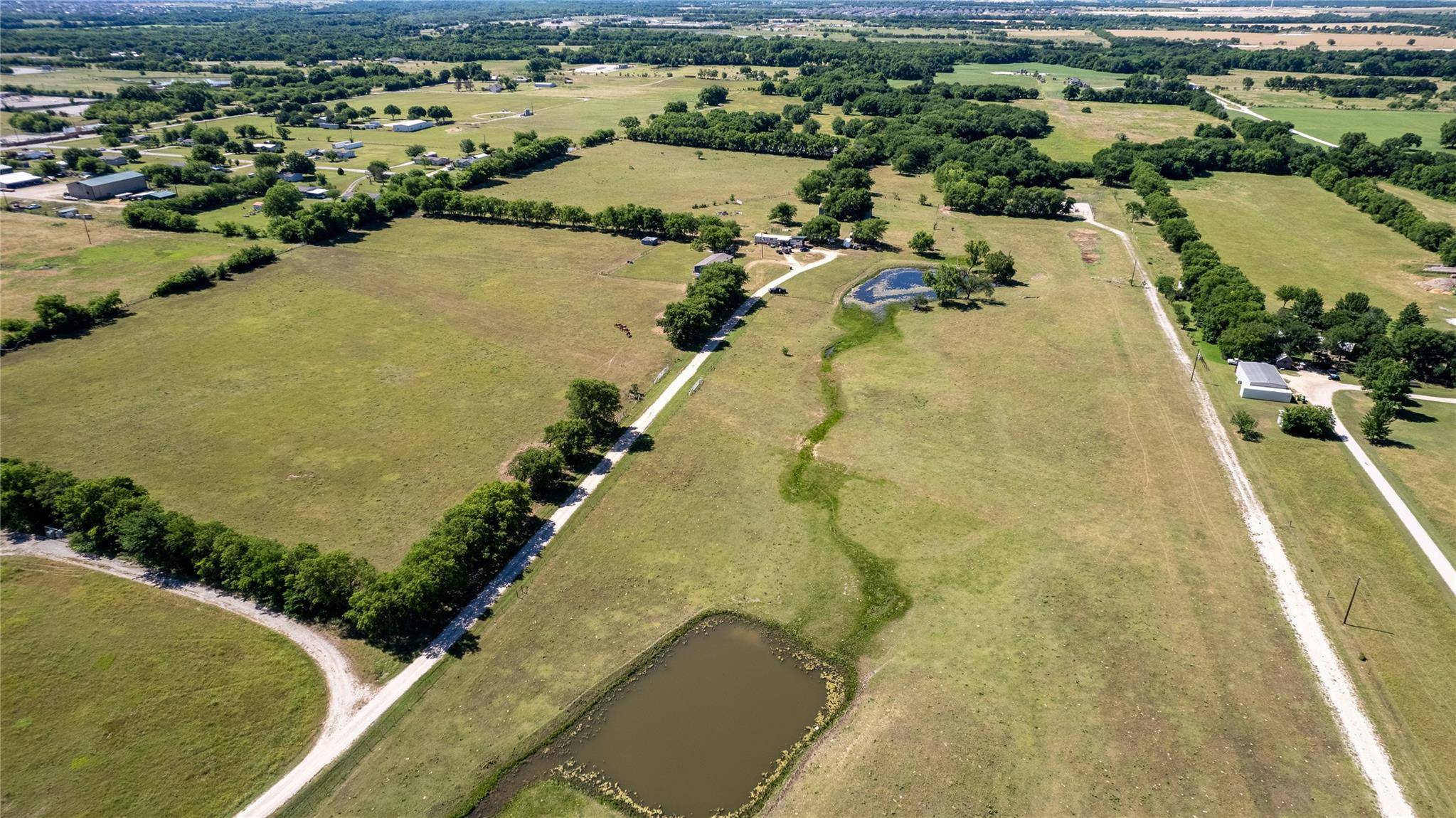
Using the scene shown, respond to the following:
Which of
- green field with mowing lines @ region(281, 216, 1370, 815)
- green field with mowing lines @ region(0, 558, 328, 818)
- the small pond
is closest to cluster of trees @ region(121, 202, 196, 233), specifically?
green field with mowing lines @ region(0, 558, 328, 818)

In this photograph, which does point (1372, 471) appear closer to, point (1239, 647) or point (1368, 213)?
point (1239, 647)

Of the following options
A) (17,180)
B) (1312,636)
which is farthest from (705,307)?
(17,180)

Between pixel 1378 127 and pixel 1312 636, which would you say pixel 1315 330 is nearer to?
pixel 1312 636

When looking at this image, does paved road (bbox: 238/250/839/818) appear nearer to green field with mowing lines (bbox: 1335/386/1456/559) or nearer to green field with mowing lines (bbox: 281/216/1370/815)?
green field with mowing lines (bbox: 281/216/1370/815)

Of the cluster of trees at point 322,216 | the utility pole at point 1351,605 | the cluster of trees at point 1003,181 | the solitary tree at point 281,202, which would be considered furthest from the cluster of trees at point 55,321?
the cluster of trees at point 1003,181

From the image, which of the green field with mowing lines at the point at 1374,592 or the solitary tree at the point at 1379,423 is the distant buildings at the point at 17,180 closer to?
the green field with mowing lines at the point at 1374,592

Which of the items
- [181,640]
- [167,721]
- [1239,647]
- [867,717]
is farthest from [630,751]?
[1239,647]
